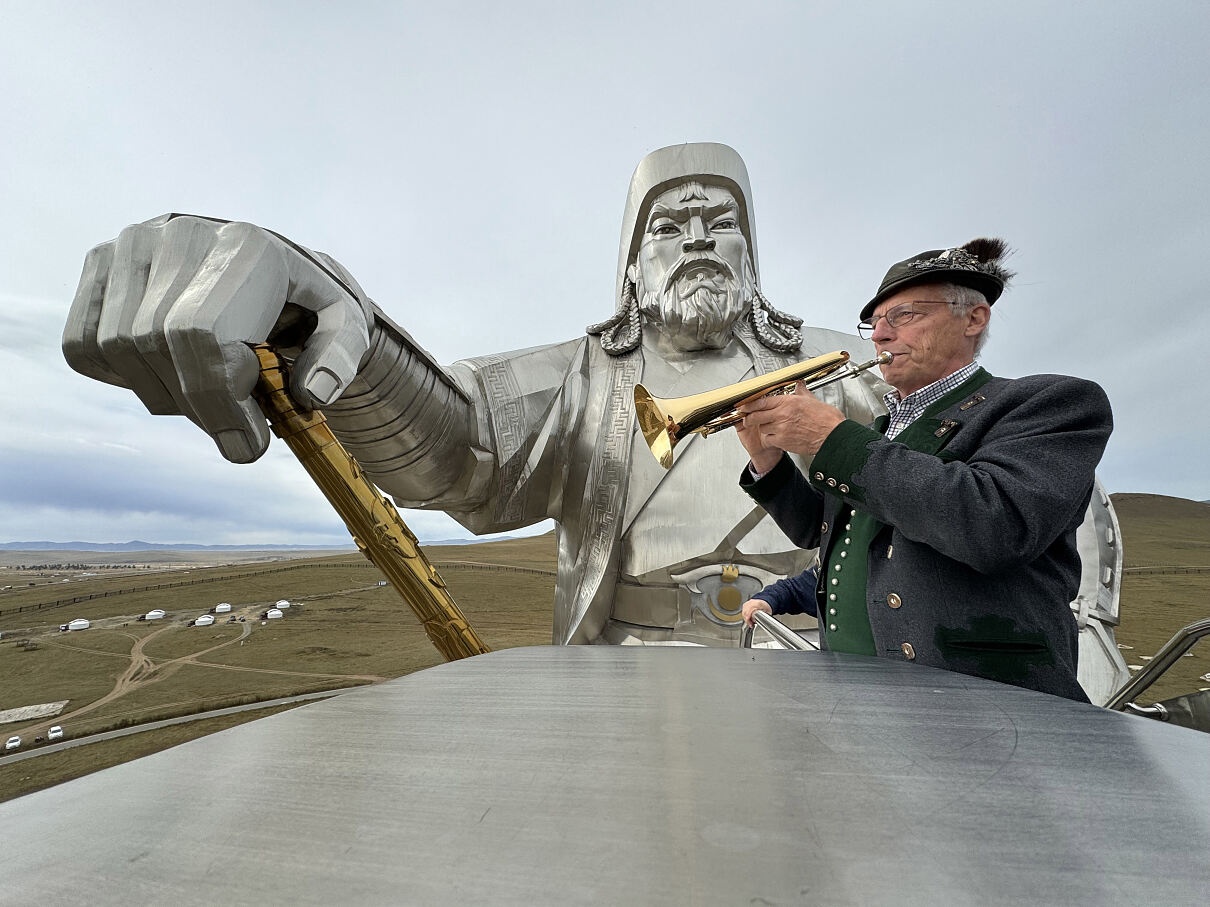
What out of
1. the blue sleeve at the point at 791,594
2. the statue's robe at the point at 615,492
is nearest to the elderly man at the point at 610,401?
the statue's robe at the point at 615,492

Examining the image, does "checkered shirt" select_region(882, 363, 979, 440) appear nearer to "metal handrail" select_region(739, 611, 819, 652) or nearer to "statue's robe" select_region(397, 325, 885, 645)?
"metal handrail" select_region(739, 611, 819, 652)

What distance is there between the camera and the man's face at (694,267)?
98.4 inches

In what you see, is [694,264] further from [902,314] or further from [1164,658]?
[1164,658]

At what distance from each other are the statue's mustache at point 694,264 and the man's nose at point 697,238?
2 centimetres

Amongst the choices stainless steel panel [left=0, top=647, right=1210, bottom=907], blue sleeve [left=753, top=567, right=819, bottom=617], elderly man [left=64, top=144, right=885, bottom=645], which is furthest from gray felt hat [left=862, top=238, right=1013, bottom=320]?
elderly man [left=64, top=144, right=885, bottom=645]

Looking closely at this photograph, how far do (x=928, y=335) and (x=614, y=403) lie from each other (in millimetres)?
1352

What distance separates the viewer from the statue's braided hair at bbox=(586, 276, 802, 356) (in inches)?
103

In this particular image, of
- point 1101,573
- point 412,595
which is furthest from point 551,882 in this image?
point 1101,573

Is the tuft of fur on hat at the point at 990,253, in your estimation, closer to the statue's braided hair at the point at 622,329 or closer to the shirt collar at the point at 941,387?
the shirt collar at the point at 941,387

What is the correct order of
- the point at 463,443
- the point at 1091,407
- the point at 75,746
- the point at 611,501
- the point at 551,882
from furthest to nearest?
the point at 75,746 → the point at 611,501 → the point at 463,443 → the point at 1091,407 → the point at 551,882

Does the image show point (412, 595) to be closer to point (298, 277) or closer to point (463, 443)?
point (463, 443)

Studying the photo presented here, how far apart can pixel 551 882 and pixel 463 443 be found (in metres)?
2.02

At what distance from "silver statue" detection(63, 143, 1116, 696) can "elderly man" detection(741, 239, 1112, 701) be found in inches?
36.3

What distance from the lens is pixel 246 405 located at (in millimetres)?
1207
